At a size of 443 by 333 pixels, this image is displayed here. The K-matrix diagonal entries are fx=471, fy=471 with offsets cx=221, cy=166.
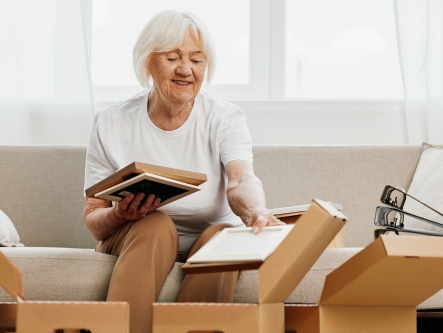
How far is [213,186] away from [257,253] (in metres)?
0.73

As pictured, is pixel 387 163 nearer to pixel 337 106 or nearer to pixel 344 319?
pixel 337 106

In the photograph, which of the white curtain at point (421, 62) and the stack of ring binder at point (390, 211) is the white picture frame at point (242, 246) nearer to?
the stack of ring binder at point (390, 211)

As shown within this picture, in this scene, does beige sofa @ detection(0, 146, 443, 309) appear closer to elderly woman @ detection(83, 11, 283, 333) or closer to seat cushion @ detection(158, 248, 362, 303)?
elderly woman @ detection(83, 11, 283, 333)

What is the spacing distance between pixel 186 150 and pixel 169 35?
0.35m

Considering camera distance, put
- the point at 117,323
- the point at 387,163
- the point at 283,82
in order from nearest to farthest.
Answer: the point at 117,323
the point at 387,163
the point at 283,82

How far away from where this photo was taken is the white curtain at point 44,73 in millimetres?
2211

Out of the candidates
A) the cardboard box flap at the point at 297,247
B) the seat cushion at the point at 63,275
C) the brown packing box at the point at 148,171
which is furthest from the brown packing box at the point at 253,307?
the seat cushion at the point at 63,275

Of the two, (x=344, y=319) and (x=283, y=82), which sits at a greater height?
(x=283, y=82)

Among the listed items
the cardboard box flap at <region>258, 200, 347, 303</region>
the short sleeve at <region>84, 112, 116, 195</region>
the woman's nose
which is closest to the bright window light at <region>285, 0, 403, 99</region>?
the woman's nose

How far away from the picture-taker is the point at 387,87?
93.3 inches

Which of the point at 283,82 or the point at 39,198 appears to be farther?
the point at 283,82

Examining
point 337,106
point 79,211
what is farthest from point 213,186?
point 337,106

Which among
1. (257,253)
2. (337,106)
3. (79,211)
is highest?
(337,106)

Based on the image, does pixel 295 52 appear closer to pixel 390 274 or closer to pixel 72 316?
pixel 390 274
